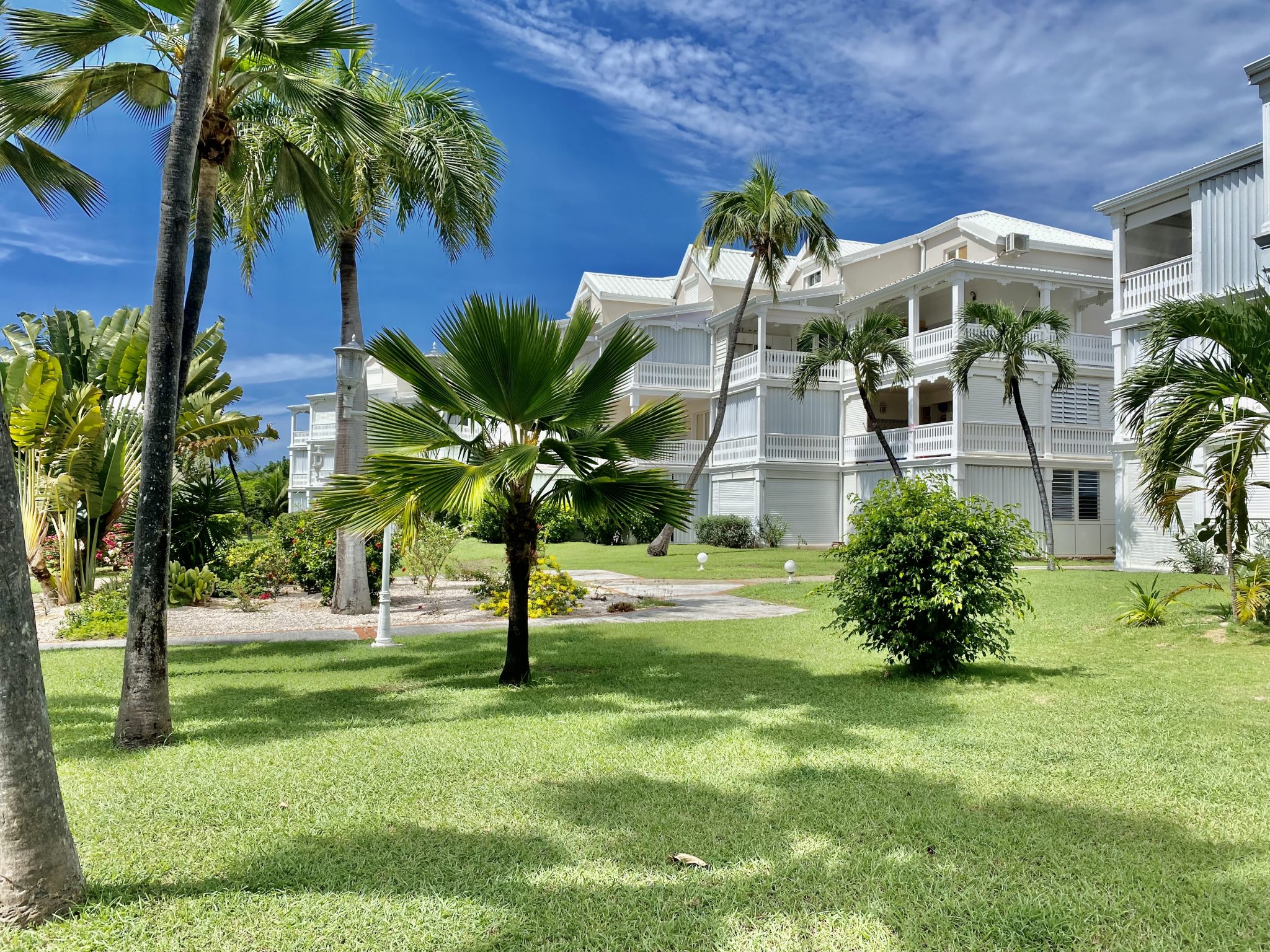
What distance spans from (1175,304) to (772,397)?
21.3 meters

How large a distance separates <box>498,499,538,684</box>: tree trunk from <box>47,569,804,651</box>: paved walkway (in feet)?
12.4

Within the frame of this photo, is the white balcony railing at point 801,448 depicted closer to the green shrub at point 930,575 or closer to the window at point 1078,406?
the window at point 1078,406

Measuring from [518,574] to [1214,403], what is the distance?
7505mm

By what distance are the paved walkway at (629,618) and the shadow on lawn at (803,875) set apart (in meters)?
7.60

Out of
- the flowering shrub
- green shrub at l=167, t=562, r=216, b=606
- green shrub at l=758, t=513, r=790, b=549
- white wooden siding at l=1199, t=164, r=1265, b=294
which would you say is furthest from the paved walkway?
white wooden siding at l=1199, t=164, r=1265, b=294

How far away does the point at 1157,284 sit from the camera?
1936cm

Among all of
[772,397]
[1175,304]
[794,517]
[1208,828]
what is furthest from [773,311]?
[1208,828]

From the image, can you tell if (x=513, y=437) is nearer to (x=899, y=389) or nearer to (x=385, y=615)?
(x=385, y=615)

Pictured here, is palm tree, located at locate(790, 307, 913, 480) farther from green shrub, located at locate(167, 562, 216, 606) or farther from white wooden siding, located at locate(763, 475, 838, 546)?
green shrub, located at locate(167, 562, 216, 606)

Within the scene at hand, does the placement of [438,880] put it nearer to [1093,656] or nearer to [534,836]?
[534,836]

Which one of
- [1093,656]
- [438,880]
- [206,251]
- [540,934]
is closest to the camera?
[540,934]

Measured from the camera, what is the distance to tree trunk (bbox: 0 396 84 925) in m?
3.23

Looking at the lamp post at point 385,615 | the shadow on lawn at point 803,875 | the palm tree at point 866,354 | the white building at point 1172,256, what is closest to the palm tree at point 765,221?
the palm tree at point 866,354

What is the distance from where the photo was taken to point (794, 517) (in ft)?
102
